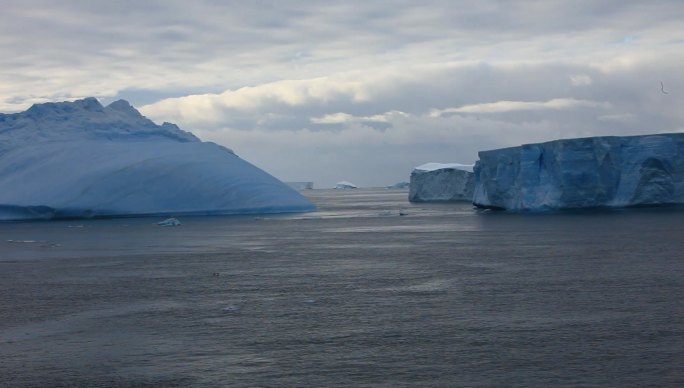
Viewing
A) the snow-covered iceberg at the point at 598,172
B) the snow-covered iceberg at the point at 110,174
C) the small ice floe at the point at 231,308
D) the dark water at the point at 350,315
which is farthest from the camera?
the snow-covered iceberg at the point at 110,174

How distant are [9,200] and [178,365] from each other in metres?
31.9

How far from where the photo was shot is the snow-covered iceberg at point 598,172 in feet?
109

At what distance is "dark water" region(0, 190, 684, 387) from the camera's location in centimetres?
723

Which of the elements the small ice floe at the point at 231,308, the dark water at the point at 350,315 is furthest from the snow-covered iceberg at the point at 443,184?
the small ice floe at the point at 231,308

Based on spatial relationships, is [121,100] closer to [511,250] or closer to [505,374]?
[511,250]

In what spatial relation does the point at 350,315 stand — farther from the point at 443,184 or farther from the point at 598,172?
the point at 443,184

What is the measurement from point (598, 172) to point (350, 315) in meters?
25.8

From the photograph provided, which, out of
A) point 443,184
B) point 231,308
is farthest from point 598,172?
point 231,308

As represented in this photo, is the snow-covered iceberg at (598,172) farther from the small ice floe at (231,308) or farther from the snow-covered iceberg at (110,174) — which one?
the small ice floe at (231,308)

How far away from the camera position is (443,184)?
56500mm

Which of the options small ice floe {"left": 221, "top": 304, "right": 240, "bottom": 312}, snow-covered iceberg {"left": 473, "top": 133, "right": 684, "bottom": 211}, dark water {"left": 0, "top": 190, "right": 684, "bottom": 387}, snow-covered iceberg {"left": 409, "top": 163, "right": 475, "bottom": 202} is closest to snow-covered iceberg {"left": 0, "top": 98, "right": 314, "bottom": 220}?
snow-covered iceberg {"left": 473, "top": 133, "right": 684, "bottom": 211}

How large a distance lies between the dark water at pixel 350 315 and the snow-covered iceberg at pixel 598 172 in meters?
13.0

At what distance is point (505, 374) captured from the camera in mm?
6996

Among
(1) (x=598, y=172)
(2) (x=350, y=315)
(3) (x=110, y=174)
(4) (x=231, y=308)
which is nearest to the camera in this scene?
(2) (x=350, y=315)
